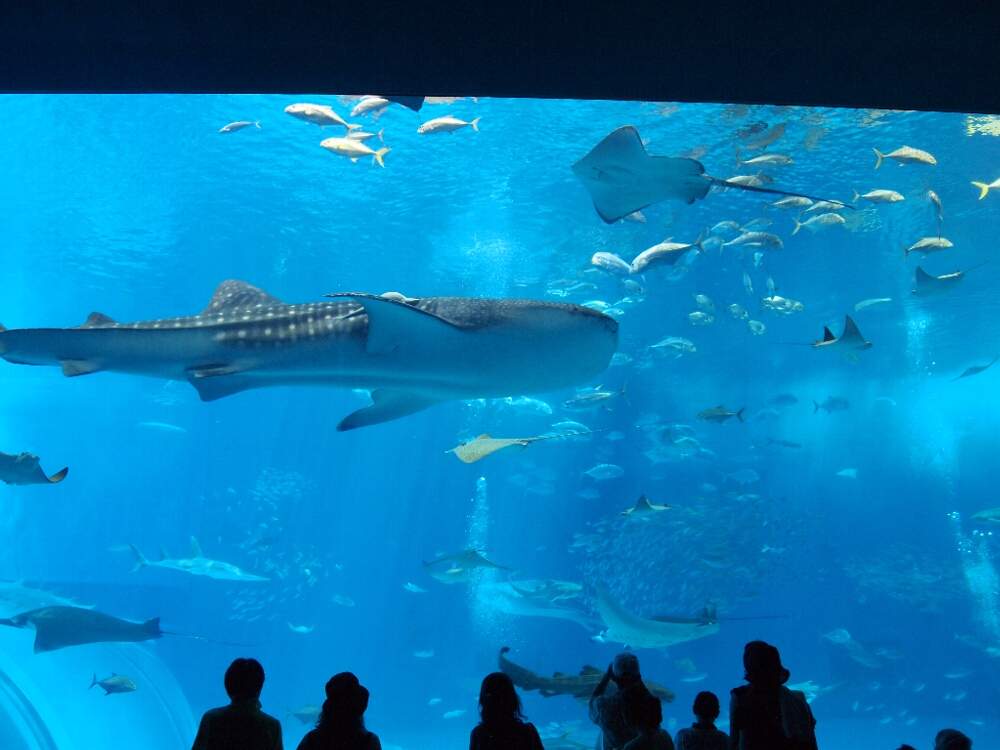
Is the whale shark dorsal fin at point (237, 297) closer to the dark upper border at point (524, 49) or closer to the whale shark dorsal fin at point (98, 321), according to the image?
the whale shark dorsal fin at point (98, 321)

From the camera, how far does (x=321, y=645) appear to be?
123 feet

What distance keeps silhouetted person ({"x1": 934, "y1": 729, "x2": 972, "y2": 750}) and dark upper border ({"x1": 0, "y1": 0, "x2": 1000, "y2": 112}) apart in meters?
2.93

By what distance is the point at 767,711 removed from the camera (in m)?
1.91

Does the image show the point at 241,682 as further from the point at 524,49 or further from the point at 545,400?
the point at 545,400

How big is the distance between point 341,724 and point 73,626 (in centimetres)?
719

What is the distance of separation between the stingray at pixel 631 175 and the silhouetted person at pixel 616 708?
278cm

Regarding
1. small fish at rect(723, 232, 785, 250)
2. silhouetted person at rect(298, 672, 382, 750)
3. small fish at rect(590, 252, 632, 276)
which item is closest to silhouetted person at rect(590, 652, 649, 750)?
silhouetted person at rect(298, 672, 382, 750)

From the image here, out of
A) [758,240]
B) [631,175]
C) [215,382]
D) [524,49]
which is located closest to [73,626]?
[215,382]

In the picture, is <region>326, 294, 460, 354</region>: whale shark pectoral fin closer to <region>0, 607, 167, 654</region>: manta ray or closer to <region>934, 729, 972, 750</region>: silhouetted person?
<region>934, 729, 972, 750</region>: silhouetted person

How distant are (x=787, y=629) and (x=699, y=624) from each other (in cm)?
3057

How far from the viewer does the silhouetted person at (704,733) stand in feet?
6.70

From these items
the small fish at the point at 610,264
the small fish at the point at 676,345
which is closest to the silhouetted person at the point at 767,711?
the small fish at the point at 610,264

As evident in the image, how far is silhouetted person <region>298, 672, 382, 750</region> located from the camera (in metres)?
1.72

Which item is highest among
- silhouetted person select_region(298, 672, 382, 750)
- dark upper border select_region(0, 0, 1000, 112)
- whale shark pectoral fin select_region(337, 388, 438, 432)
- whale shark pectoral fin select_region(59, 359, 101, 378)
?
dark upper border select_region(0, 0, 1000, 112)
